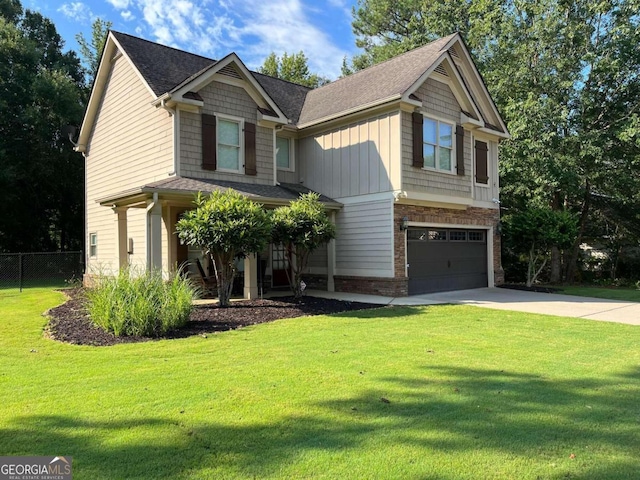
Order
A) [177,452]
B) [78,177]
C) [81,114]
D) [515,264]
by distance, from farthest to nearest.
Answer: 1. [78,177]
2. [81,114]
3. [515,264]
4. [177,452]

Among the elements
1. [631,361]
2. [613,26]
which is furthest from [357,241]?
[613,26]

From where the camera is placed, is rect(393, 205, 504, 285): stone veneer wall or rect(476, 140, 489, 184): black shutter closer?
rect(393, 205, 504, 285): stone veneer wall

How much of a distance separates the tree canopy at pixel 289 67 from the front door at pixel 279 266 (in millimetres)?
21537

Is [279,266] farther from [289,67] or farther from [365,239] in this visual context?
[289,67]

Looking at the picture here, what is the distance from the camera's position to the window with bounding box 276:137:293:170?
15723mm

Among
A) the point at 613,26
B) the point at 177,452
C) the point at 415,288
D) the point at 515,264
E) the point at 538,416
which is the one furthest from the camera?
the point at 515,264

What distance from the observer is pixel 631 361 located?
561 cm

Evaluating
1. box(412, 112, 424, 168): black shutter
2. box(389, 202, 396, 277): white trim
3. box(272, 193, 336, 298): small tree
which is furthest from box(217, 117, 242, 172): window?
box(412, 112, 424, 168): black shutter

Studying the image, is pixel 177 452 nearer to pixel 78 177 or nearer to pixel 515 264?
pixel 515 264

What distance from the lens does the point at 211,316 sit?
904cm

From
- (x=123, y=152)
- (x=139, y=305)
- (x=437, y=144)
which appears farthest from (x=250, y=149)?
(x=139, y=305)

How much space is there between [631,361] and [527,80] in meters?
15.9

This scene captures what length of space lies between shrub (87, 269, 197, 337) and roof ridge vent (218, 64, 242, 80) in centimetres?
713

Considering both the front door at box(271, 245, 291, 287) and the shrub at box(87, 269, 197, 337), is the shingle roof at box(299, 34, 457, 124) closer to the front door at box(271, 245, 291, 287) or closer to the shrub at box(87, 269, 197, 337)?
the front door at box(271, 245, 291, 287)
